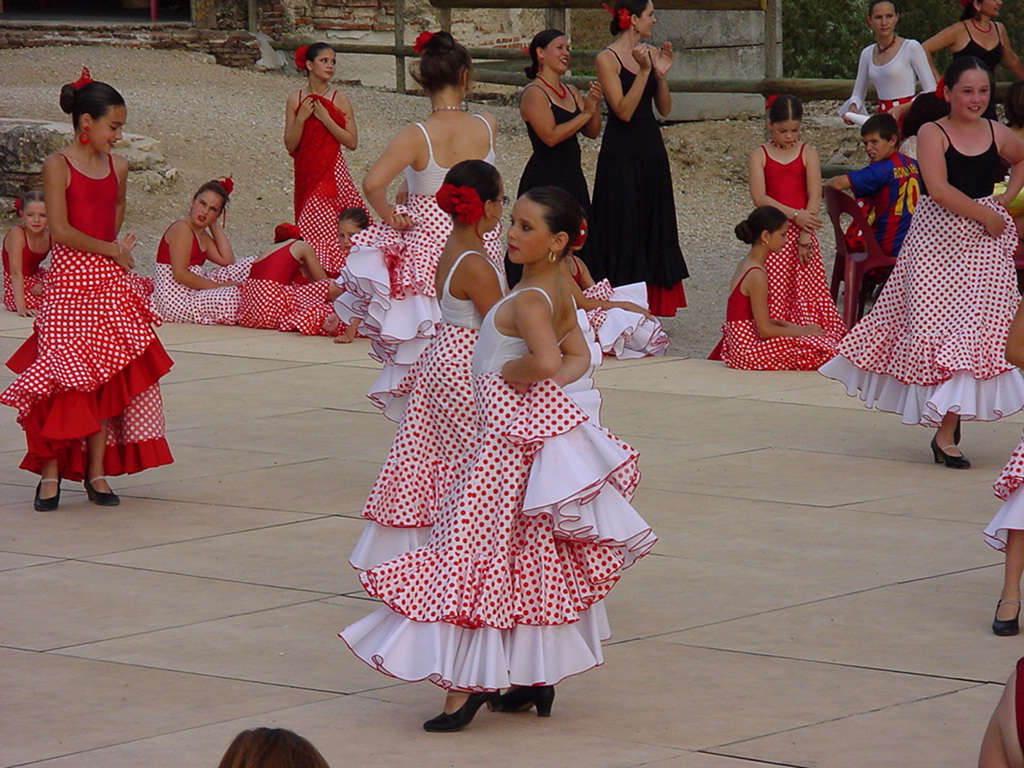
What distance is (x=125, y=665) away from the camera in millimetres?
4926

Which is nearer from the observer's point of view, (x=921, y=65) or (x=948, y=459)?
(x=948, y=459)

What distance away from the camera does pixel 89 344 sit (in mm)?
6746

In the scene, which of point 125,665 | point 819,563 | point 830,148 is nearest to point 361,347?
point 819,563

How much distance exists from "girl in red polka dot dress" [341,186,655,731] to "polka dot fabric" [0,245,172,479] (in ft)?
8.57

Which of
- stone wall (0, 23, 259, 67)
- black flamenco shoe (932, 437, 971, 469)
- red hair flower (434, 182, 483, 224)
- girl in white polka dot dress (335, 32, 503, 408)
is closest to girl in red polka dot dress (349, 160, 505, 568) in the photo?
red hair flower (434, 182, 483, 224)

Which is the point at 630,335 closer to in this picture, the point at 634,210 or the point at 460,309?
the point at 634,210

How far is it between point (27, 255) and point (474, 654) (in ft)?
26.7

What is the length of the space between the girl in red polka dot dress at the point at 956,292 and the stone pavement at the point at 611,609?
300 mm

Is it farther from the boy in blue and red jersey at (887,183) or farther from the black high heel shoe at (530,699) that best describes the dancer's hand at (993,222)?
the black high heel shoe at (530,699)

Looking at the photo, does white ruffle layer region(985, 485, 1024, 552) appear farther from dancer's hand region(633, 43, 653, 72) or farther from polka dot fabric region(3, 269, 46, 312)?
polka dot fabric region(3, 269, 46, 312)

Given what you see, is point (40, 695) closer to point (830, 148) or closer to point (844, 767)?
point (844, 767)

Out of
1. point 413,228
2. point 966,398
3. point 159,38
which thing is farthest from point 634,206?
point 159,38

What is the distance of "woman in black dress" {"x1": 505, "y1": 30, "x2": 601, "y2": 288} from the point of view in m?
10.1

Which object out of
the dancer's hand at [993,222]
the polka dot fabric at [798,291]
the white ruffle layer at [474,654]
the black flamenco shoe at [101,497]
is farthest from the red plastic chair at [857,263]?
the white ruffle layer at [474,654]
